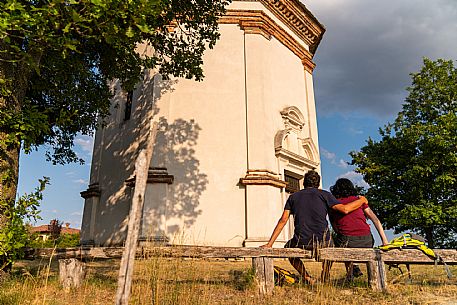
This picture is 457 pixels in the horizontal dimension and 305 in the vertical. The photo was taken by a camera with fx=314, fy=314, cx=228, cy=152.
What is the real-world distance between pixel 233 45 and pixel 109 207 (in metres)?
7.61

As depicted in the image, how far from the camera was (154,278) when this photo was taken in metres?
3.54

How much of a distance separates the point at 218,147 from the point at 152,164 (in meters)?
2.29

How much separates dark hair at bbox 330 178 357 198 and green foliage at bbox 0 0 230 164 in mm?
3875

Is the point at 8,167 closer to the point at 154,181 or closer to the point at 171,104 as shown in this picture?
the point at 154,181

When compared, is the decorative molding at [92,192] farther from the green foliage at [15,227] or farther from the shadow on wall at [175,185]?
the green foliage at [15,227]

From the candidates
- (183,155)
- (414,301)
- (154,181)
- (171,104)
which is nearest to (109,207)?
(154,181)

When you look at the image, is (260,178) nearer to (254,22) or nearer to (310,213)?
(310,213)

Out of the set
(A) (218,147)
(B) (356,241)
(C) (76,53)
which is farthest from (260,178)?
(C) (76,53)

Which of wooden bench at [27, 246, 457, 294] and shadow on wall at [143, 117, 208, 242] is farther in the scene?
→ shadow on wall at [143, 117, 208, 242]

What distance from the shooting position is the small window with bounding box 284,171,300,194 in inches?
472

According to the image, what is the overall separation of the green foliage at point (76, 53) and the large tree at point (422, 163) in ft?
44.9

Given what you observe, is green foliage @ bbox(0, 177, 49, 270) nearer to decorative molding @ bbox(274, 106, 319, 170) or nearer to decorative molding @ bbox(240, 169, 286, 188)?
decorative molding @ bbox(240, 169, 286, 188)

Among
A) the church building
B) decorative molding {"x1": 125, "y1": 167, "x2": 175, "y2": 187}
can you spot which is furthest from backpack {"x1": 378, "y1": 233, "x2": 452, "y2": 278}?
decorative molding {"x1": 125, "y1": 167, "x2": 175, "y2": 187}

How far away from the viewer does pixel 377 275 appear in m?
4.46
